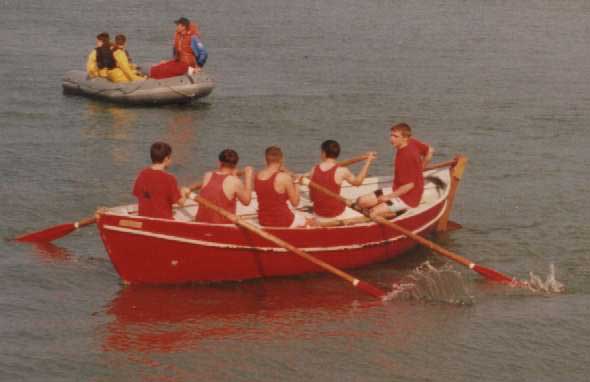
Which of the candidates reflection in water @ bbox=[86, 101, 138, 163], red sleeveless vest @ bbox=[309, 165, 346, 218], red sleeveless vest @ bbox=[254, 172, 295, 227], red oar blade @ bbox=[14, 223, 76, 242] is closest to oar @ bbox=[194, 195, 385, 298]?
red sleeveless vest @ bbox=[254, 172, 295, 227]

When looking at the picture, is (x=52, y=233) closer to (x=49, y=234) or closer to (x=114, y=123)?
(x=49, y=234)

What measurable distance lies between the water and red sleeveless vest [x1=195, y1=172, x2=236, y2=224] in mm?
925

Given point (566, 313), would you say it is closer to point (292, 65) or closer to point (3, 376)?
point (3, 376)

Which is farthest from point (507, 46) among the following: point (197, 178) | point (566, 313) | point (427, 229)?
point (566, 313)

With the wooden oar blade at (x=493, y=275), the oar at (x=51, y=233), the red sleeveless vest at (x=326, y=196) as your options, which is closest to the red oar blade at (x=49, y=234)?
the oar at (x=51, y=233)

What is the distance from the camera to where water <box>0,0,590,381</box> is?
45.8 feet

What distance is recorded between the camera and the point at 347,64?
34.4m

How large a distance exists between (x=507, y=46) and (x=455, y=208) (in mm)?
18750

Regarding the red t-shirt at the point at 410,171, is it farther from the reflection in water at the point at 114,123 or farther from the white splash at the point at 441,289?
the reflection in water at the point at 114,123

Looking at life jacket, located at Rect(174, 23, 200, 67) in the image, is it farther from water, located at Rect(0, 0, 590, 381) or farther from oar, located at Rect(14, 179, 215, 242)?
oar, located at Rect(14, 179, 215, 242)

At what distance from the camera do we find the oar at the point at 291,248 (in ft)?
50.0

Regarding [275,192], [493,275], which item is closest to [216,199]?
[275,192]

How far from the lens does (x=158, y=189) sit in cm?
1514

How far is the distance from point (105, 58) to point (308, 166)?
6.29 m
